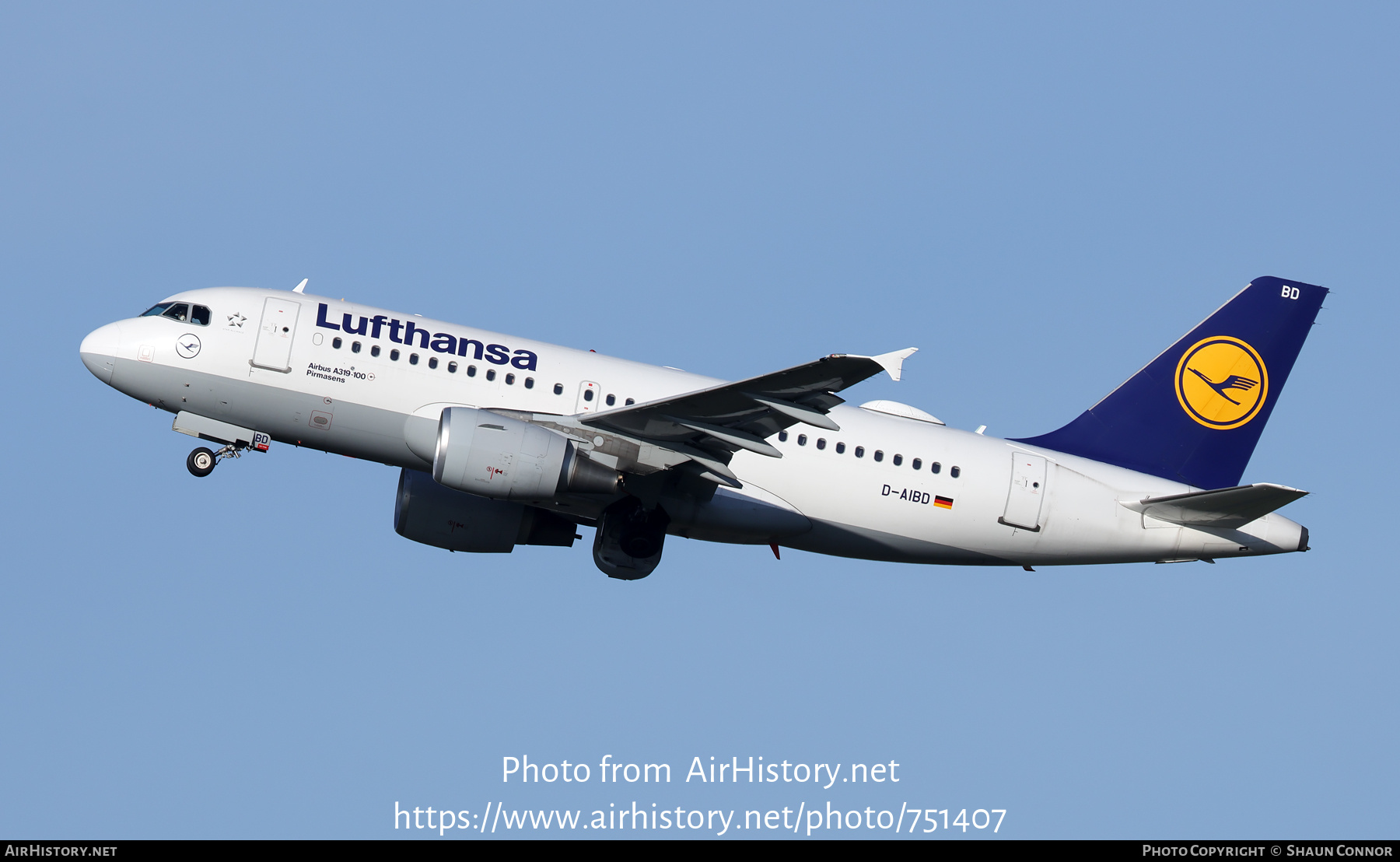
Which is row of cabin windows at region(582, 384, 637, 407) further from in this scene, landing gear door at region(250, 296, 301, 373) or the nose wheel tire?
the nose wheel tire

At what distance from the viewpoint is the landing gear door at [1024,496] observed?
93.7 ft

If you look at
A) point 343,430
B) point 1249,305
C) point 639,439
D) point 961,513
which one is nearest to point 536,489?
point 639,439

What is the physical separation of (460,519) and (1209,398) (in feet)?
57.9

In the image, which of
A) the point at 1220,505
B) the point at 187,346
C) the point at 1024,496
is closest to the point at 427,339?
the point at 187,346

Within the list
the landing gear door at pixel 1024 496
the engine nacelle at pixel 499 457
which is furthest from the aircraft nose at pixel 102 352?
the landing gear door at pixel 1024 496

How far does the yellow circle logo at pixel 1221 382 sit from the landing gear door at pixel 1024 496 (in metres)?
4.90

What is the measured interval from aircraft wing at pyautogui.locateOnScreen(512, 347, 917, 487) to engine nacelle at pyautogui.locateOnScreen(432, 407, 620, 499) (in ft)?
3.29

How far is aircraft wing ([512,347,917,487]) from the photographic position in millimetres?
22500

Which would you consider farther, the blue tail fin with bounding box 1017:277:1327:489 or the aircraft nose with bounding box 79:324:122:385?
the blue tail fin with bounding box 1017:277:1327:489

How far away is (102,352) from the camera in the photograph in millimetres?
26812

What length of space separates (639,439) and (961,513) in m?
7.38

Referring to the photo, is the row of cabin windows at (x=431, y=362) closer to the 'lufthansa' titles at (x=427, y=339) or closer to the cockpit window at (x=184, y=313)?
the 'lufthansa' titles at (x=427, y=339)

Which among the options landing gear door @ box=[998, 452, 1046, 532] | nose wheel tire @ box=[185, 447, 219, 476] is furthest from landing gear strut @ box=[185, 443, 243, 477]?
landing gear door @ box=[998, 452, 1046, 532]

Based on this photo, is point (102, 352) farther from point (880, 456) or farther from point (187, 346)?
point (880, 456)
